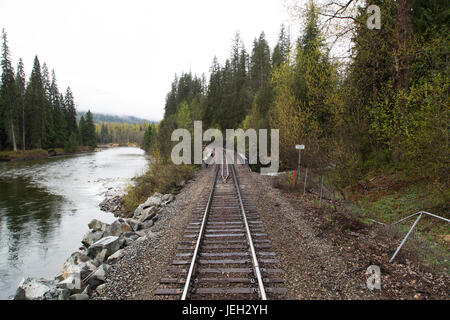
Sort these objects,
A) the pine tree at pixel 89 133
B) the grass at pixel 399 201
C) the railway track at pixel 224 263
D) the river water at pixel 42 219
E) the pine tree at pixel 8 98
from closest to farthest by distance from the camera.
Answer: the railway track at pixel 224 263 < the grass at pixel 399 201 < the river water at pixel 42 219 < the pine tree at pixel 8 98 < the pine tree at pixel 89 133

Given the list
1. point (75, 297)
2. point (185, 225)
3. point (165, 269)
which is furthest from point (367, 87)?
point (75, 297)

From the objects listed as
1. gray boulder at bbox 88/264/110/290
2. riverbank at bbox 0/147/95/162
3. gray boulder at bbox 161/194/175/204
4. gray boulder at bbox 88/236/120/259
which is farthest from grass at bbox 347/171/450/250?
riverbank at bbox 0/147/95/162

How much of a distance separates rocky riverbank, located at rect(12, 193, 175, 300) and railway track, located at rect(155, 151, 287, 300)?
164 cm

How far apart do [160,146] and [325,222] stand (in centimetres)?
1358

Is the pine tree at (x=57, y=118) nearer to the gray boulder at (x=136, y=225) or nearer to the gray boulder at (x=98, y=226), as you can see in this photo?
the gray boulder at (x=98, y=226)

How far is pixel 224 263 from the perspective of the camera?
5.37 m

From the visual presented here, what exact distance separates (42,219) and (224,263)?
1388cm

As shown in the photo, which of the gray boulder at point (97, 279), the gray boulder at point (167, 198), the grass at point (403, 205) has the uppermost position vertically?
the grass at point (403, 205)

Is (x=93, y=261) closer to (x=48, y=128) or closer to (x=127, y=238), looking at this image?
(x=127, y=238)

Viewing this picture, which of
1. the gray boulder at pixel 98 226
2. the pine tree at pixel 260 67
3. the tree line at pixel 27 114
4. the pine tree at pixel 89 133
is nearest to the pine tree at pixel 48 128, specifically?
the tree line at pixel 27 114

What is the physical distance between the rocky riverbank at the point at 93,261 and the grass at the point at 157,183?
1.41m

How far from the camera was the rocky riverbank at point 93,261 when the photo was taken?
5.21 m

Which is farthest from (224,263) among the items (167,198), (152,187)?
(152,187)

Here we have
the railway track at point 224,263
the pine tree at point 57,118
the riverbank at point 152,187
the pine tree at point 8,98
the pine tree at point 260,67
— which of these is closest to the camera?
the railway track at point 224,263
